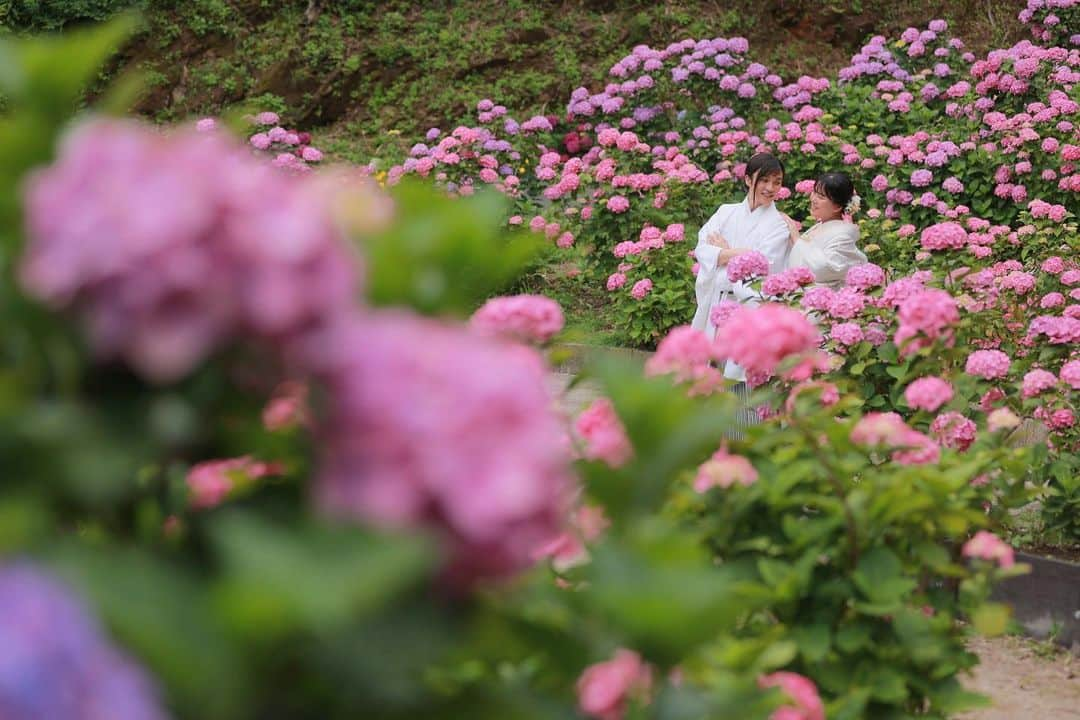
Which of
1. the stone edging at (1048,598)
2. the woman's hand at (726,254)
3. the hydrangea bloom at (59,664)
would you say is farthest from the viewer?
the woman's hand at (726,254)

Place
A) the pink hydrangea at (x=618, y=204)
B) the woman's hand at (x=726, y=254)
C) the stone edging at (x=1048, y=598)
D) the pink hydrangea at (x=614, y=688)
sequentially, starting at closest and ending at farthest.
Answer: the pink hydrangea at (x=614, y=688)
the stone edging at (x=1048, y=598)
the woman's hand at (x=726, y=254)
the pink hydrangea at (x=618, y=204)

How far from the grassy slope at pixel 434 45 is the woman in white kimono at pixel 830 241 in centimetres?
816

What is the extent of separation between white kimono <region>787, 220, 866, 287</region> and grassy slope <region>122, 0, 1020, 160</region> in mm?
8324

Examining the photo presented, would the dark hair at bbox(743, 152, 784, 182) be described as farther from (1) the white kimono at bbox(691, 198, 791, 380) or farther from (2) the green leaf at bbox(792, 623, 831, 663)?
(2) the green leaf at bbox(792, 623, 831, 663)

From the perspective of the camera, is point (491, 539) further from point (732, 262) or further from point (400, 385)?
point (732, 262)

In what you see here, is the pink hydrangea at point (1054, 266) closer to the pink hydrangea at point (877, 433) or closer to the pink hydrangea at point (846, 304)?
the pink hydrangea at point (846, 304)

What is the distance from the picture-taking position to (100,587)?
0.72 metres

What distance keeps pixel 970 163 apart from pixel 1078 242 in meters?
3.32

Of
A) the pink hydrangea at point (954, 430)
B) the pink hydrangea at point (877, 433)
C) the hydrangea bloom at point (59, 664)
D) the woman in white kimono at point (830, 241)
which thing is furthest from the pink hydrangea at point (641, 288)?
the hydrangea bloom at point (59, 664)

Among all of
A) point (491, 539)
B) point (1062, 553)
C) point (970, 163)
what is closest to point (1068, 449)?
point (1062, 553)

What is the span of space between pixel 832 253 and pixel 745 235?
765 mm

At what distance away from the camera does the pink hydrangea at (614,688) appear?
1.06 meters

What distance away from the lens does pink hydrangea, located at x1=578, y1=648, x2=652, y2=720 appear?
1064 mm

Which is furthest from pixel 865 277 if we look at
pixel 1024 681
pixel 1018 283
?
pixel 1024 681
